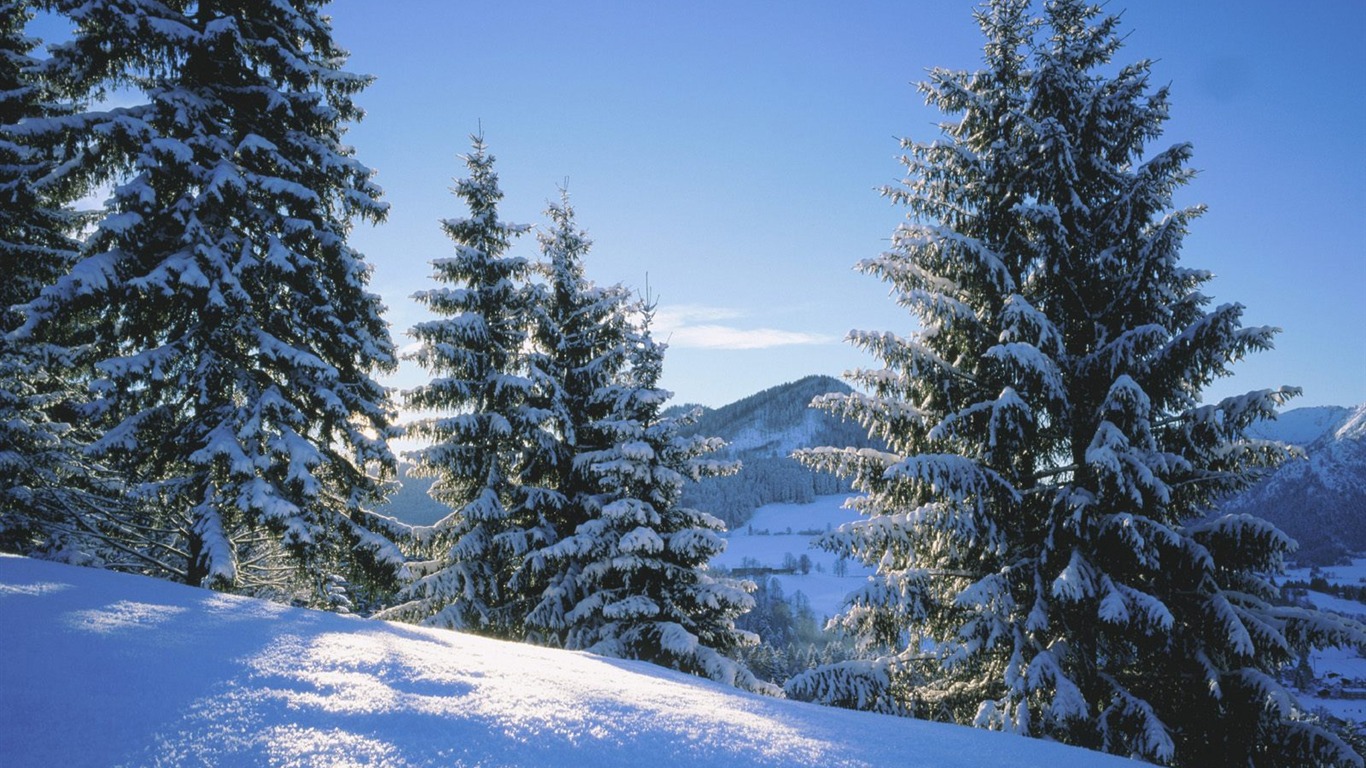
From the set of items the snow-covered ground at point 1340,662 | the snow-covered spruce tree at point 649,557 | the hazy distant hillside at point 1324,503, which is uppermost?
the hazy distant hillside at point 1324,503

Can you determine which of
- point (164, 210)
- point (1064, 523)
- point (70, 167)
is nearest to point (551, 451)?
point (164, 210)

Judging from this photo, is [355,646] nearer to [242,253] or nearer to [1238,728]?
[242,253]

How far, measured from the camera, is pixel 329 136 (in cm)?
993

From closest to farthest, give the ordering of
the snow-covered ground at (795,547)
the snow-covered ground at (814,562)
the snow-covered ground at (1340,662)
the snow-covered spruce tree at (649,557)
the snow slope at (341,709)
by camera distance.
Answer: the snow slope at (341,709) → the snow-covered spruce tree at (649,557) → the snow-covered ground at (1340,662) → the snow-covered ground at (814,562) → the snow-covered ground at (795,547)

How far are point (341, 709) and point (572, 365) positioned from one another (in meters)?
12.6

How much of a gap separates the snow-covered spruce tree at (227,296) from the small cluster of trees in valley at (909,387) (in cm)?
4

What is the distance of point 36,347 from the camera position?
8227mm

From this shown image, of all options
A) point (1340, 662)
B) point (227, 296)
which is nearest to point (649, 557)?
point (227, 296)

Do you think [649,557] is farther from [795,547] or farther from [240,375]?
[795,547]

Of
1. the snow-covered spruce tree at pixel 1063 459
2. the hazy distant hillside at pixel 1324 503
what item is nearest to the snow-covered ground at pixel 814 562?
the hazy distant hillside at pixel 1324 503

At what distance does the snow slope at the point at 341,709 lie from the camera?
75.4 inches

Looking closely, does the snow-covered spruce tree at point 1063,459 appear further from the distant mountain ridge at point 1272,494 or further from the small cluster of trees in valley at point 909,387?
the distant mountain ridge at point 1272,494

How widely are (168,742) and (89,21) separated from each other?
35.0 ft

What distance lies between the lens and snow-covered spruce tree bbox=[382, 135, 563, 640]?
12.6 m
